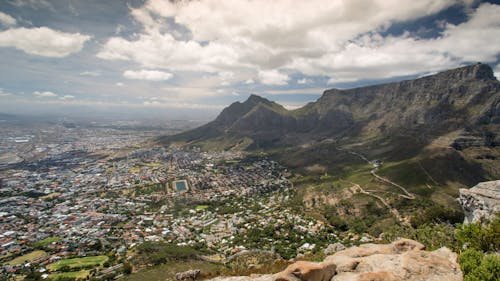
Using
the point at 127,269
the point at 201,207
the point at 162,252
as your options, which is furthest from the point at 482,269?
the point at 201,207

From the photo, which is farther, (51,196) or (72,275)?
(51,196)

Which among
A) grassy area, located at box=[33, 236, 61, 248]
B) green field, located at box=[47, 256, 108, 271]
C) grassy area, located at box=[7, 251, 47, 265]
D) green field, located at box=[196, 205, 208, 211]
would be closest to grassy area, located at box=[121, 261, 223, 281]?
green field, located at box=[47, 256, 108, 271]

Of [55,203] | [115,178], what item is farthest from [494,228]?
[115,178]

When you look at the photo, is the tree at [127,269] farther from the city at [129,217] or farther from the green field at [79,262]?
the green field at [79,262]

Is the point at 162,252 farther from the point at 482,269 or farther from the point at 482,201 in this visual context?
the point at 482,201

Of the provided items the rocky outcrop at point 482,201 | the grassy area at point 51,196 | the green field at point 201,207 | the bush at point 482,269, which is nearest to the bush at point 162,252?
the green field at point 201,207

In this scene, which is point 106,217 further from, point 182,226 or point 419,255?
point 419,255
